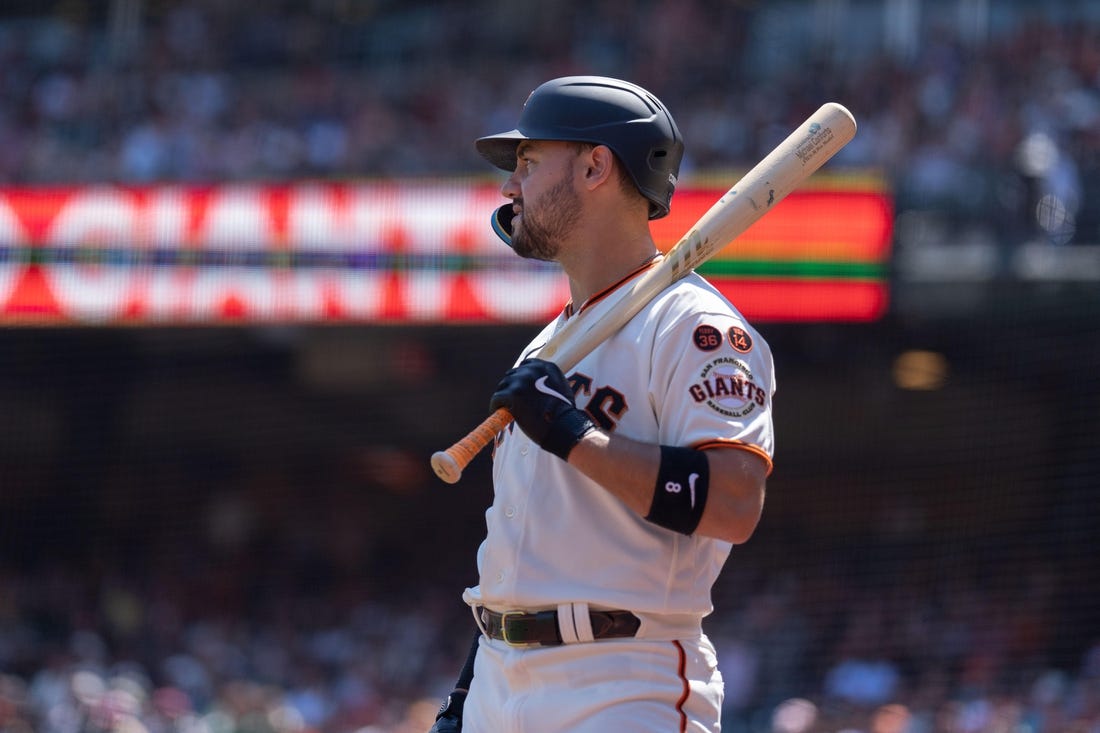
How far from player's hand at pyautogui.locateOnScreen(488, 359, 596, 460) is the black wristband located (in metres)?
0.12

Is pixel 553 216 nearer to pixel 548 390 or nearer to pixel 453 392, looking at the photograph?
pixel 548 390

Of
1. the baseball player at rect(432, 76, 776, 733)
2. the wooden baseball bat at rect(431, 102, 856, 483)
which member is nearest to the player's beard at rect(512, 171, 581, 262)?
the baseball player at rect(432, 76, 776, 733)

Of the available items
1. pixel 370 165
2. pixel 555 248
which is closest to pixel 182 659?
pixel 370 165

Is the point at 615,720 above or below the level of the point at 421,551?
above

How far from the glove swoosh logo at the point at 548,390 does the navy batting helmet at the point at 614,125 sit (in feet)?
1.26

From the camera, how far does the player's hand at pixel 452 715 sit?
7.68 feet

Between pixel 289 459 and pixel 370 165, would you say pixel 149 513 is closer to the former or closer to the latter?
pixel 289 459

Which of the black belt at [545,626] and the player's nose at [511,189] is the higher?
the player's nose at [511,189]

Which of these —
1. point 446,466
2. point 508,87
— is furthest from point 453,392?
point 446,466

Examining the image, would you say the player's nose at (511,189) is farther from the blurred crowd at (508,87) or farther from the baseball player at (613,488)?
the blurred crowd at (508,87)

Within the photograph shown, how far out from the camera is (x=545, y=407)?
2006mm

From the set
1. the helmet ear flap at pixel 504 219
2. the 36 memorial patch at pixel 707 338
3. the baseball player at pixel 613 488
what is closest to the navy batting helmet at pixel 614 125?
the baseball player at pixel 613 488

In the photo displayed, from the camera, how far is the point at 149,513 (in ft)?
31.6

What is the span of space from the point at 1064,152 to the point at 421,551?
437 cm
